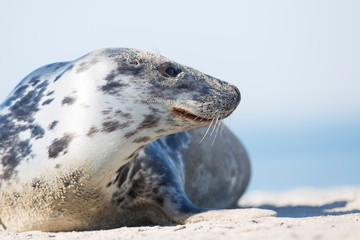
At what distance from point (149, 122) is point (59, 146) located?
2.09 ft

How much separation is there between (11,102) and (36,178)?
0.77 meters

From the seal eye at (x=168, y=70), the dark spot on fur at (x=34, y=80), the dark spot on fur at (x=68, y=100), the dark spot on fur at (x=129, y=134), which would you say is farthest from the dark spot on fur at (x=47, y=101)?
the seal eye at (x=168, y=70)

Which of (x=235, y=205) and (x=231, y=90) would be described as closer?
(x=231, y=90)

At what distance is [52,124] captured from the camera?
12.0 ft

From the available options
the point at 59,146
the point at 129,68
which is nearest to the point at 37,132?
the point at 59,146

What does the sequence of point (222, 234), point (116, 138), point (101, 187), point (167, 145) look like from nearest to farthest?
point (222, 234) < point (116, 138) < point (101, 187) < point (167, 145)

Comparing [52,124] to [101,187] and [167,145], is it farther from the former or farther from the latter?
[167,145]

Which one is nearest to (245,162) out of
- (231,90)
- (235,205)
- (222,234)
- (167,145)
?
(235,205)

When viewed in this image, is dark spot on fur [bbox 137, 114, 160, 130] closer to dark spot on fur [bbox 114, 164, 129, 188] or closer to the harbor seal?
the harbor seal

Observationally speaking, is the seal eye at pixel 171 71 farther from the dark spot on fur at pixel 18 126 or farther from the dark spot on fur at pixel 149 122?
the dark spot on fur at pixel 18 126

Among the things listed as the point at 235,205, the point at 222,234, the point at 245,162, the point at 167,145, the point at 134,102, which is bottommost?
the point at 235,205

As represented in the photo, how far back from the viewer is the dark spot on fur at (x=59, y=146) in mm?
3547

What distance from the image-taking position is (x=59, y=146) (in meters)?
3.56

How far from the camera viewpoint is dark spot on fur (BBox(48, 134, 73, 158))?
140 inches
